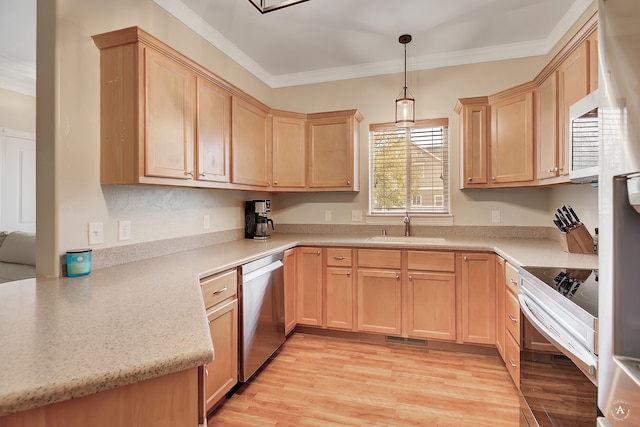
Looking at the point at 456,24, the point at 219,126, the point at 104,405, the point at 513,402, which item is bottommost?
the point at 513,402

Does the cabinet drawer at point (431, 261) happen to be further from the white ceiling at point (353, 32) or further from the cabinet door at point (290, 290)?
the white ceiling at point (353, 32)

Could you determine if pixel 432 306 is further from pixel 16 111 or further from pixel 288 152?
pixel 16 111

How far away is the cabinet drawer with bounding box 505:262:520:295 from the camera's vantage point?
2.00 m

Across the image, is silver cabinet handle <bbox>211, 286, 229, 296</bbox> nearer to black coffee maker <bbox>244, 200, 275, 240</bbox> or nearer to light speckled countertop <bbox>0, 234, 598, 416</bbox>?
light speckled countertop <bbox>0, 234, 598, 416</bbox>

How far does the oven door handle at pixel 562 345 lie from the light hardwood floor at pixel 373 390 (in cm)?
69

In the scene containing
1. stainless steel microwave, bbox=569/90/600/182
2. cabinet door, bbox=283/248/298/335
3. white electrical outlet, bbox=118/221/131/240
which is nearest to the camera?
stainless steel microwave, bbox=569/90/600/182

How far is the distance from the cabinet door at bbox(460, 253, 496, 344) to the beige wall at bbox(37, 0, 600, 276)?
737mm

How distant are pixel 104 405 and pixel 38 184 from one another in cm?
147

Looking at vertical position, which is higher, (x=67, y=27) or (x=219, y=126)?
(x=67, y=27)

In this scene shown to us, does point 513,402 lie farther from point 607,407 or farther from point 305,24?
point 305,24

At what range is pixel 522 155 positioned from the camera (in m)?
2.58

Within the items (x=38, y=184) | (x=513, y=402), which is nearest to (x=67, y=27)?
(x=38, y=184)

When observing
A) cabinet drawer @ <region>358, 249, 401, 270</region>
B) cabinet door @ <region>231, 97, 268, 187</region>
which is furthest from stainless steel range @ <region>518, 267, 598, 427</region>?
cabinet door @ <region>231, 97, 268, 187</region>

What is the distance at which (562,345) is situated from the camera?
1206 mm
